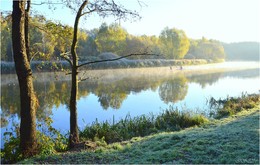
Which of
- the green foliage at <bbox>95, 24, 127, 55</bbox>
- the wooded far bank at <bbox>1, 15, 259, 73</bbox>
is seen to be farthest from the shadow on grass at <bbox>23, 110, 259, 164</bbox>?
the green foliage at <bbox>95, 24, 127, 55</bbox>

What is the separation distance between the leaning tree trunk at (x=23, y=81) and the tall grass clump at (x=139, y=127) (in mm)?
2268

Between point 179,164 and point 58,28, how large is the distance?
4.40m

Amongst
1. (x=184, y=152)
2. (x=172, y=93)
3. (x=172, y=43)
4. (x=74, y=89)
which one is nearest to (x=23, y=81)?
(x=74, y=89)

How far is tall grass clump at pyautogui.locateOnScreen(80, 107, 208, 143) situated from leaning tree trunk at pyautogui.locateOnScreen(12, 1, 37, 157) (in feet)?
7.44

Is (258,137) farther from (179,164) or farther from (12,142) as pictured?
(12,142)

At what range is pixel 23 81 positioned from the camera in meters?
5.46

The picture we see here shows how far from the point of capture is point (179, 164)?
440 cm

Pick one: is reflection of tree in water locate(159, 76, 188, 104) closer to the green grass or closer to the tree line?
the tree line

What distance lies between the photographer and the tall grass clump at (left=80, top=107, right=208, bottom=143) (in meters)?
8.05

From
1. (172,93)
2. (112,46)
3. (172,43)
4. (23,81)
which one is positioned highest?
(172,43)

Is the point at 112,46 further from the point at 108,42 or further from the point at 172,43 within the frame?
the point at 172,43

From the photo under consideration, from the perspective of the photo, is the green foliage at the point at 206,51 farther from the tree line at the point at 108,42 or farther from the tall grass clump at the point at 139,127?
the tall grass clump at the point at 139,127

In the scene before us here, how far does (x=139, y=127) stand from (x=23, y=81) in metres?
4.53

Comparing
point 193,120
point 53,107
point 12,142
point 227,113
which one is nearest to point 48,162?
point 12,142
